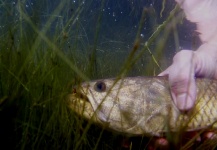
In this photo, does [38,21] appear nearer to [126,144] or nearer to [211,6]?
[126,144]

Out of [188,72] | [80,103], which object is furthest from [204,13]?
[80,103]

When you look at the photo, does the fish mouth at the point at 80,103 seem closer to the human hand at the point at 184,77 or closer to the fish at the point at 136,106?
the fish at the point at 136,106

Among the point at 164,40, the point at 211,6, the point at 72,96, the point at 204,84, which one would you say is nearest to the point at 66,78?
the point at 72,96

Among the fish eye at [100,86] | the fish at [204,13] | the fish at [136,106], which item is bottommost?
the fish at [136,106]

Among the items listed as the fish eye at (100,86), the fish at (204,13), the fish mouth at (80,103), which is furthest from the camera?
the fish at (204,13)

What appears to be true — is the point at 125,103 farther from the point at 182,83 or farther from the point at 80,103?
the point at 182,83

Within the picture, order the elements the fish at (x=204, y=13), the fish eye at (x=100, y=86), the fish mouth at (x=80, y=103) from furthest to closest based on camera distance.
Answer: the fish at (x=204, y=13)
the fish eye at (x=100, y=86)
the fish mouth at (x=80, y=103)

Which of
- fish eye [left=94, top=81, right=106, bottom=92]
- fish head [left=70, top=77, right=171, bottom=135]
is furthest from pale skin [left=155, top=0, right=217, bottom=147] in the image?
fish eye [left=94, top=81, right=106, bottom=92]

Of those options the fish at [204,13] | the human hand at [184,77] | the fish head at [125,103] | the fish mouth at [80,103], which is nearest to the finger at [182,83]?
the human hand at [184,77]
